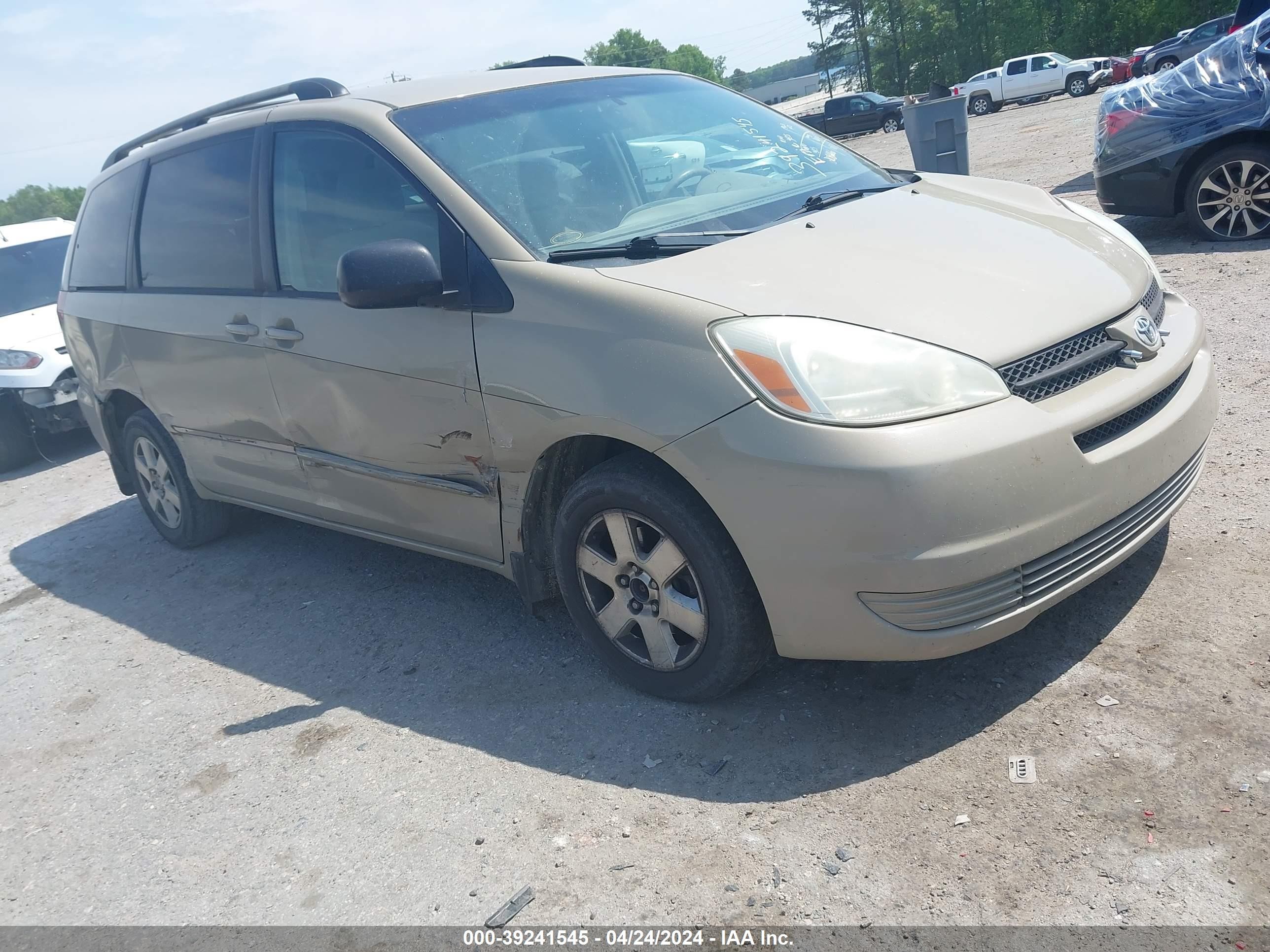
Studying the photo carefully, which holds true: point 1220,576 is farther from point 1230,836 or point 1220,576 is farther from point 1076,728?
point 1230,836

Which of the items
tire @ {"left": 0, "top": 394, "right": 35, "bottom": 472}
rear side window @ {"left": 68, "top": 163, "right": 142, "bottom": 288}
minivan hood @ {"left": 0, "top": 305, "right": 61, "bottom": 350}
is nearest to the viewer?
rear side window @ {"left": 68, "top": 163, "right": 142, "bottom": 288}

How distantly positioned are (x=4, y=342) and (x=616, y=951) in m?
8.54

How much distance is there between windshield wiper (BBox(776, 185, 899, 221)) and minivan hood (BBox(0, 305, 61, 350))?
23.8ft

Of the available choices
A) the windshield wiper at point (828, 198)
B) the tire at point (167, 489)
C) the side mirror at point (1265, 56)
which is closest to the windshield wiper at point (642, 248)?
the windshield wiper at point (828, 198)

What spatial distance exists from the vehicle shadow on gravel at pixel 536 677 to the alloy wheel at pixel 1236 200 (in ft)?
15.4

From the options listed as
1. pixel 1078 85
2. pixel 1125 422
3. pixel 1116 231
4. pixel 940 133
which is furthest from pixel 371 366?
pixel 1078 85

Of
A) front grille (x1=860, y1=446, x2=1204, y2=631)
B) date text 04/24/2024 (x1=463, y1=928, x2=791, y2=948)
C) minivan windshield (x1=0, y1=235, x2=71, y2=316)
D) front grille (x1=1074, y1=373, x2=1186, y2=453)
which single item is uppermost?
minivan windshield (x1=0, y1=235, x2=71, y2=316)

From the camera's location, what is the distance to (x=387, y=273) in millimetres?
3314

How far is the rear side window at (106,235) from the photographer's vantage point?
5363mm

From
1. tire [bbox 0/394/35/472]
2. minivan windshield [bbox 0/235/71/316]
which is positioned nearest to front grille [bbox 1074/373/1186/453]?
tire [bbox 0/394/35/472]

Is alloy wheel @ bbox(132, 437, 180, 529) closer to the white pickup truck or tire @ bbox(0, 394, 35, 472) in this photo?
tire @ bbox(0, 394, 35, 472)

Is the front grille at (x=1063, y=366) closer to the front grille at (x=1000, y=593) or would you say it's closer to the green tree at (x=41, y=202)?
the front grille at (x=1000, y=593)

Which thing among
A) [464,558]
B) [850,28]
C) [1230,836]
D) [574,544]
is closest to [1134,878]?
[1230,836]

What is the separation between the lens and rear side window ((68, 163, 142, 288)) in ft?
17.6
